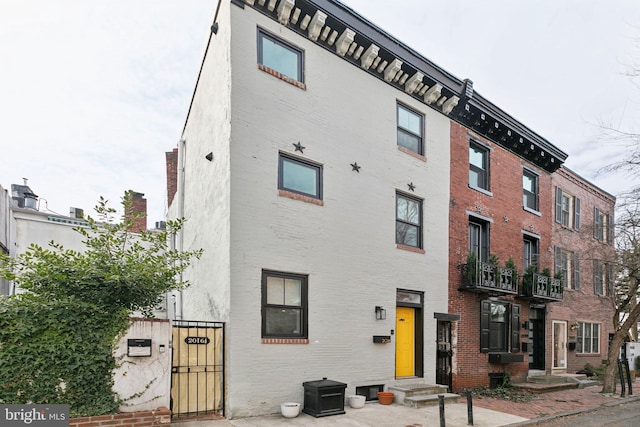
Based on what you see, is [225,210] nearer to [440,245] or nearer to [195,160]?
[195,160]

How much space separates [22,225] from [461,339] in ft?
47.9

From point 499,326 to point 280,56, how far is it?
38.5 feet

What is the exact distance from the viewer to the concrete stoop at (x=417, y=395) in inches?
412

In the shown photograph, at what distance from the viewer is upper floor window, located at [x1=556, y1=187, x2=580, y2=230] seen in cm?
1920

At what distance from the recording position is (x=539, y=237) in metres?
17.6

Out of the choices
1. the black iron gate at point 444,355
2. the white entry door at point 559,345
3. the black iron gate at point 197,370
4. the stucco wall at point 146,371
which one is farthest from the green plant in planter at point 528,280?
the stucco wall at point 146,371

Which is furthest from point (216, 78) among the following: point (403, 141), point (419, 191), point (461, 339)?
point (461, 339)

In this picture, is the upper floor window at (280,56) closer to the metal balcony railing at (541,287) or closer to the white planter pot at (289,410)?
the white planter pot at (289,410)

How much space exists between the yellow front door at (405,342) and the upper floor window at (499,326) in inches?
128

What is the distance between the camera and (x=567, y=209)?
65.9 feet

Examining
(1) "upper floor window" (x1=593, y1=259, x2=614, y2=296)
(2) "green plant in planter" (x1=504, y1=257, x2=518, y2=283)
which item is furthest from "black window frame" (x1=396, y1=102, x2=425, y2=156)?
(1) "upper floor window" (x1=593, y1=259, x2=614, y2=296)

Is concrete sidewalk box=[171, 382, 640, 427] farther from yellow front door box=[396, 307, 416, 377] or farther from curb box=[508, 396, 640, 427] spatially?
yellow front door box=[396, 307, 416, 377]

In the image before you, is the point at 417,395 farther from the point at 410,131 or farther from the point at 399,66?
the point at 399,66

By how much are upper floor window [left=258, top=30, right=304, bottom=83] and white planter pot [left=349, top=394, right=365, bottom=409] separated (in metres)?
7.78
